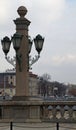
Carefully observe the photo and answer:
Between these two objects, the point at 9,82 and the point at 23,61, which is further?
the point at 9,82

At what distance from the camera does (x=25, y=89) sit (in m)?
20.6

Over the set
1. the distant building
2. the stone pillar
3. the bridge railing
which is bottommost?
the distant building

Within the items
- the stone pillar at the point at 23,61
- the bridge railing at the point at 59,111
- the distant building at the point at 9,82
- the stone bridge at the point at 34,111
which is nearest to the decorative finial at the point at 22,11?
the stone pillar at the point at 23,61

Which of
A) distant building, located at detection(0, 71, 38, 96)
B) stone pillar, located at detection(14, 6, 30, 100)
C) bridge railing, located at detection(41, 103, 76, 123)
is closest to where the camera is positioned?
stone pillar, located at detection(14, 6, 30, 100)

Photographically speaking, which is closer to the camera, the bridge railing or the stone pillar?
the stone pillar

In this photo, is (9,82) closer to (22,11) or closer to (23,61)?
(22,11)

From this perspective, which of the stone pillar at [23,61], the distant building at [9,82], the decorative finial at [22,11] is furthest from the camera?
the distant building at [9,82]

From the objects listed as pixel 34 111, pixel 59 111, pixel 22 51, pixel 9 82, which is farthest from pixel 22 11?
pixel 9 82

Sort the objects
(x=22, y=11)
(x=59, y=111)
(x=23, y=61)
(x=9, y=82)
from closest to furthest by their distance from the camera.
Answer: (x=23, y=61) → (x=22, y=11) → (x=59, y=111) → (x=9, y=82)

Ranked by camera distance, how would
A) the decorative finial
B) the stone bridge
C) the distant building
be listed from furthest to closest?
the distant building
the decorative finial
the stone bridge

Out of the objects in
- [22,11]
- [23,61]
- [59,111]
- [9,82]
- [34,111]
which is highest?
[22,11]

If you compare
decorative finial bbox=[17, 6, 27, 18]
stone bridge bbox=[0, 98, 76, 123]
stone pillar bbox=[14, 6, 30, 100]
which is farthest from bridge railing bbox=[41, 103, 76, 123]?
decorative finial bbox=[17, 6, 27, 18]

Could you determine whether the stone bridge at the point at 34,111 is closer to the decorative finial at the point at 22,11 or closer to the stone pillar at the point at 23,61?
the stone pillar at the point at 23,61

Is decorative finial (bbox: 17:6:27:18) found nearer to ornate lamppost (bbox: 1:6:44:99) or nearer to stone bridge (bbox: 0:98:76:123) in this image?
ornate lamppost (bbox: 1:6:44:99)
